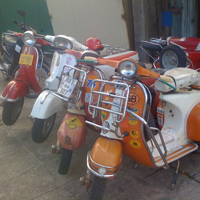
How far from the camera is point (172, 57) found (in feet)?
10.6

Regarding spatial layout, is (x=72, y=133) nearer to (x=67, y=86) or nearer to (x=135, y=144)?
(x=67, y=86)

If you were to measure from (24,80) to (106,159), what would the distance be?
2.20m

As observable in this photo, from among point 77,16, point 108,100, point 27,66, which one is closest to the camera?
point 108,100

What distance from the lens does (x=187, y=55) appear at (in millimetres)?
3189

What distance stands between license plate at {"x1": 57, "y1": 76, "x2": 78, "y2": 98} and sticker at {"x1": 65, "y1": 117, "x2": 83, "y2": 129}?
0.83 feet

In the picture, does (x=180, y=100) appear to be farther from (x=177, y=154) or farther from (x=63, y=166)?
(x=63, y=166)

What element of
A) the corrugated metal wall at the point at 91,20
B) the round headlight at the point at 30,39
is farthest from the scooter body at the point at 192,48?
the round headlight at the point at 30,39

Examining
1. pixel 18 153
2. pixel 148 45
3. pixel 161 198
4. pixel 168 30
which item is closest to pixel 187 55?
pixel 148 45

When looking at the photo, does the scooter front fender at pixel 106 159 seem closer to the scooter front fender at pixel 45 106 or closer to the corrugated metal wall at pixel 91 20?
the scooter front fender at pixel 45 106

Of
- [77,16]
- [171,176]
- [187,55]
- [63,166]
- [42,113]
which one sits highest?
[77,16]

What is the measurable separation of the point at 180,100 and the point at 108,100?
2.35 feet

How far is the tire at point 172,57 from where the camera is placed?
3090 mm

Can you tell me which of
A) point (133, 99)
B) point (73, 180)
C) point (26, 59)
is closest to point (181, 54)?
point (133, 99)

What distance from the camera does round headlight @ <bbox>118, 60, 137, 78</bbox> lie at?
1.81 meters
